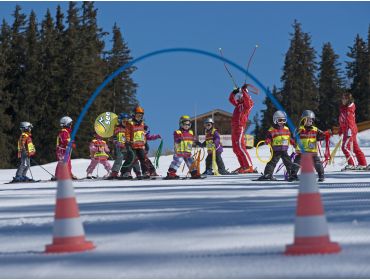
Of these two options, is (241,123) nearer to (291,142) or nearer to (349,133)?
(349,133)

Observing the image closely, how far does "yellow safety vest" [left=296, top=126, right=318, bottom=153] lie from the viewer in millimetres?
16703

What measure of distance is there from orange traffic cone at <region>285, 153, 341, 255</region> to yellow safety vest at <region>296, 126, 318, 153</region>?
11164 mm

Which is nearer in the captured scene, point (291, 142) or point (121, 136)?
point (291, 142)

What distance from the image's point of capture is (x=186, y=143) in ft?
64.3

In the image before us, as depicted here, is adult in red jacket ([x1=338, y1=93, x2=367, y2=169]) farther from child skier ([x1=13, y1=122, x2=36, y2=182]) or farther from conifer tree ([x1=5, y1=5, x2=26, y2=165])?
A: conifer tree ([x1=5, y1=5, x2=26, y2=165])

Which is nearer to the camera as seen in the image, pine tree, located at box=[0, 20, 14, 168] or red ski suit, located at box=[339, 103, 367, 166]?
red ski suit, located at box=[339, 103, 367, 166]

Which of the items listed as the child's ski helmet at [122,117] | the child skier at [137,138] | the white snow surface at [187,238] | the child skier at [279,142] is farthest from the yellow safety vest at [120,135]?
the white snow surface at [187,238]

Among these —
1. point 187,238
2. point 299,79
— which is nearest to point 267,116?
point 299,79

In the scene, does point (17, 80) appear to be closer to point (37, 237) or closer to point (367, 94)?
point (367, 94)

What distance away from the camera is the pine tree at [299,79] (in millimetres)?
86312

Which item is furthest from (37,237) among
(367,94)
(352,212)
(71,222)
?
(367,94)

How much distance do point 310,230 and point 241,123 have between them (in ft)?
58.8

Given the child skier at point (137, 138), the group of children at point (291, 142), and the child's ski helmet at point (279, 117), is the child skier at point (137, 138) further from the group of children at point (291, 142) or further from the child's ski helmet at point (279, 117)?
the child's ski helmet at point (279, 117)

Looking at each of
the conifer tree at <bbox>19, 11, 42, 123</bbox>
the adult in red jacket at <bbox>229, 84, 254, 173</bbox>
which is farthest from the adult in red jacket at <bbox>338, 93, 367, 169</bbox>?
the conifer tree at <bbox>19, 11, 42, 123</bbox>
